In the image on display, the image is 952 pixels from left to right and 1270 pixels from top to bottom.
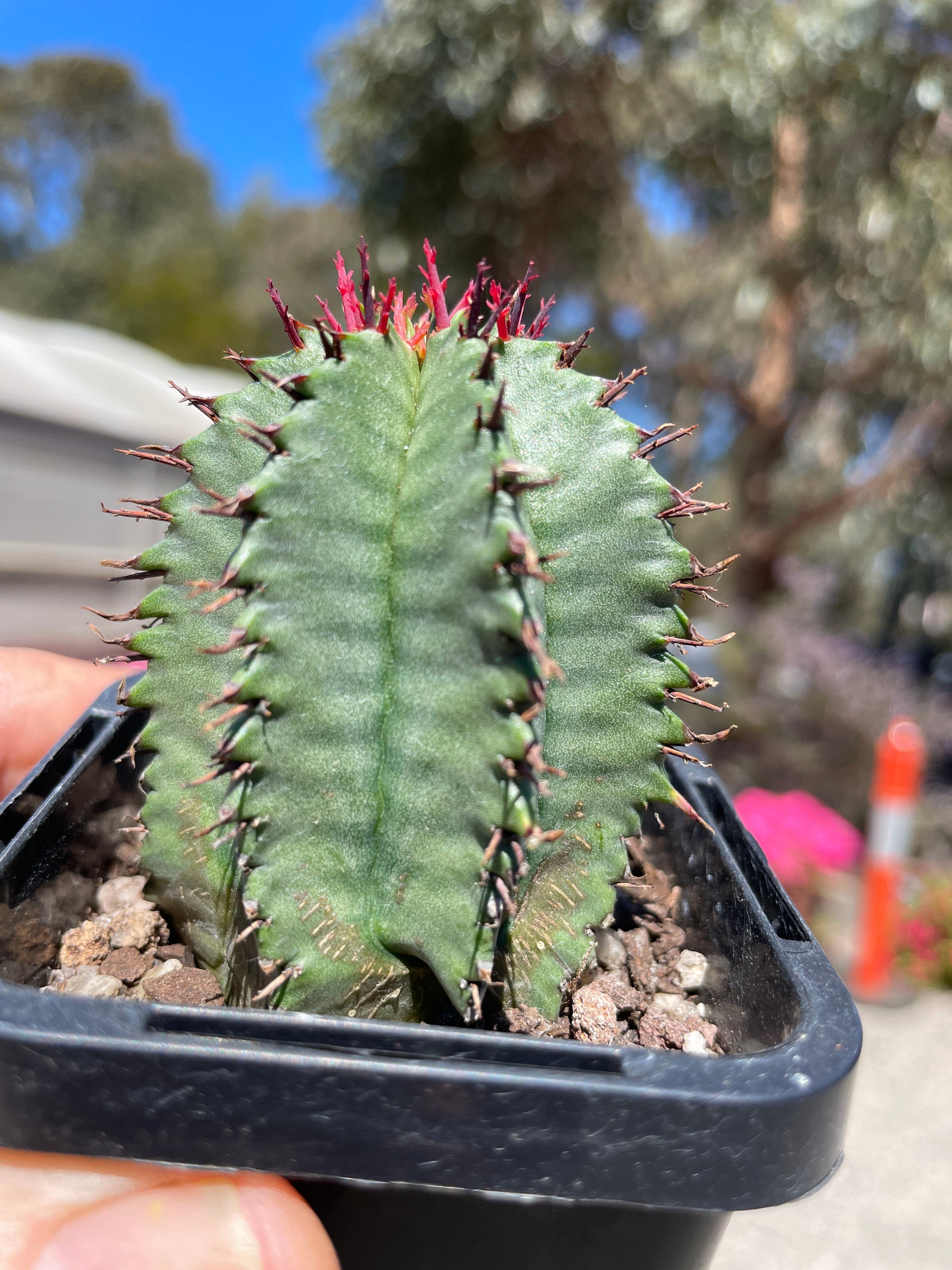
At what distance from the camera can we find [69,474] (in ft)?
19.8

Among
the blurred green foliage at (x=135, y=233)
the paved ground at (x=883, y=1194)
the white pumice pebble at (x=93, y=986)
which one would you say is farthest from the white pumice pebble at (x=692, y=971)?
the blurred green foliage at (x=135, y=233)

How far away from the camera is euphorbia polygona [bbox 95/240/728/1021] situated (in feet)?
1.93

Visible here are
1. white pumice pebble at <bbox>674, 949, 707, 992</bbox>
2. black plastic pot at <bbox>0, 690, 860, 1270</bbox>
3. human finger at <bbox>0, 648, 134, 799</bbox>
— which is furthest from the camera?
human finger at <bbox>0, 648, 134, 799</bbox>

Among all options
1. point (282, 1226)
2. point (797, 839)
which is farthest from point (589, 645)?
point (797, 839)

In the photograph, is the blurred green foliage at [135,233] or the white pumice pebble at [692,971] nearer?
the white pumice pebble at [692,971]

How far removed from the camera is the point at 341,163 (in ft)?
17.3

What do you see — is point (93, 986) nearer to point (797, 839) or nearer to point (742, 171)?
point (797, 839)

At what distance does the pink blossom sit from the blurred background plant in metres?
1.03

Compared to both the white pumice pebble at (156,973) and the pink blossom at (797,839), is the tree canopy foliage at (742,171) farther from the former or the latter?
the white pumice pebble at (156,973)

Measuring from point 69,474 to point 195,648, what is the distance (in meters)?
5.95

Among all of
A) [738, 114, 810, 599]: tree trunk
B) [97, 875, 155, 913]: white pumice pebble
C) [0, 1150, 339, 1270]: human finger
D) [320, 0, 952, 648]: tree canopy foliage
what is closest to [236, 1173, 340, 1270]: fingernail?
[0, 1150, 339, 1270]: human finger

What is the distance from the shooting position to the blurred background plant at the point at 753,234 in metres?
4.09

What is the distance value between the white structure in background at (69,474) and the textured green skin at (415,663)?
15.1ft

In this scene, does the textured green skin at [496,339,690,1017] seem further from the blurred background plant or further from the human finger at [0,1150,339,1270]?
the blurred background plant
